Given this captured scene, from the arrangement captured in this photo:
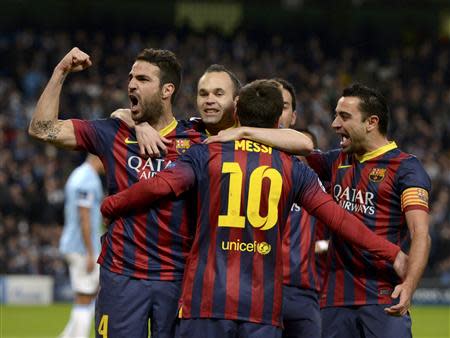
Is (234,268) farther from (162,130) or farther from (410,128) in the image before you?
(410,128)

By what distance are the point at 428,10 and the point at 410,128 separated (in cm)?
884

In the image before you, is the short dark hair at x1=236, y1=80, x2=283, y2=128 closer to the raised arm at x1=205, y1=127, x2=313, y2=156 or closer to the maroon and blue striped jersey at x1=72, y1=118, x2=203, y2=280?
the raised arm at x1=205, y1=127, x2=313, y2=156

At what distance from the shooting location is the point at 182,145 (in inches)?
255

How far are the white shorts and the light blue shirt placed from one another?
0.09m

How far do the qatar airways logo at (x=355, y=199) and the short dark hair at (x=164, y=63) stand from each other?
1.28 meters

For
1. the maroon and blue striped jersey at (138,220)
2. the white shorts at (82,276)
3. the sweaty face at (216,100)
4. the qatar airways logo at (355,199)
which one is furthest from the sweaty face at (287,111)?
the white shorts at (82,276)

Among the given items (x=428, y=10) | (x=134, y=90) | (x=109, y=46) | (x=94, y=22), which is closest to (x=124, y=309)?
(x=134, y=90)

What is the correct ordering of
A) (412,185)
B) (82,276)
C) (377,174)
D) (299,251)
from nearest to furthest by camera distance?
(412,185) → (377,174) → (299,251) → (82,276)

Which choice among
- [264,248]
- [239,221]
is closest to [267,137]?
[239,221]

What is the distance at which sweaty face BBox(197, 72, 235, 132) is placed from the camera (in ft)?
21.6

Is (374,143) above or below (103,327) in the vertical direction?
above

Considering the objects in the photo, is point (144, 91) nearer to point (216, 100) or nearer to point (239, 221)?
point (216, 100)

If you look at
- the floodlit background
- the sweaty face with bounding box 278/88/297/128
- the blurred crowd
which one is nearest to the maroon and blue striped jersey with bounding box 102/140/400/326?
the sweaty face with bounding box 278/88/297/128

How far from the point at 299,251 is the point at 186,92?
16.7 metres
